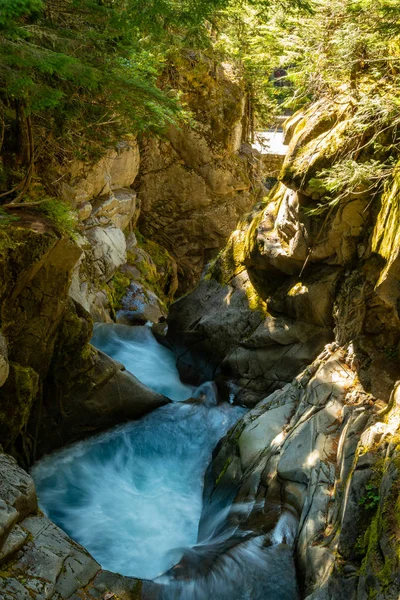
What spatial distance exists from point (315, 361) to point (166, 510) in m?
3.42

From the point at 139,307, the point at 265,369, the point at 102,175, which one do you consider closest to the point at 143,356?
the point at 265,369

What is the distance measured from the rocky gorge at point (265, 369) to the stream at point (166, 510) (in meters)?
0.15

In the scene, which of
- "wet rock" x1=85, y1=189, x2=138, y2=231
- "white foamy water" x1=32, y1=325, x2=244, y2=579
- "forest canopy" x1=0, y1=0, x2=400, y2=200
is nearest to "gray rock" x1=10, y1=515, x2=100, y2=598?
"white foamy water" x1=32, y1=325, x2=244, y2=579

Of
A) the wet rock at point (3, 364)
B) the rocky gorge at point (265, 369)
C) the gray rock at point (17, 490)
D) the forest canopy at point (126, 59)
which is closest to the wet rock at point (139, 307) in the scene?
the rocky gorge at point (265, 369)

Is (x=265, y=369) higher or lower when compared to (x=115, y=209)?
lower

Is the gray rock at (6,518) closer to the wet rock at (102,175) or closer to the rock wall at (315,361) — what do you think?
the rock wall at (315,361)

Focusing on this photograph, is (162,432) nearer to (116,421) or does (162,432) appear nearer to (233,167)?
(116,421)

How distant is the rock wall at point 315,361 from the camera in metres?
5.26

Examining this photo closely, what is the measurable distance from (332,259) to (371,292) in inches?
54.6

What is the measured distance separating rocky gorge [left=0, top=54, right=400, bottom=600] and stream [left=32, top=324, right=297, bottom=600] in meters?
0.15

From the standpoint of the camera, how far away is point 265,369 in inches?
416

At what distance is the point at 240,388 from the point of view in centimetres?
1086

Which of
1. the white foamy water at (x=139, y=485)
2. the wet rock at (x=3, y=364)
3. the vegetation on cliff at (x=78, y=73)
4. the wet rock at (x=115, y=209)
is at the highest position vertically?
the vegetation on cliff at (x=78, y=73)

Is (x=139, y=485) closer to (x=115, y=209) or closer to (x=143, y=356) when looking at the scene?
(x=143, y=356)
